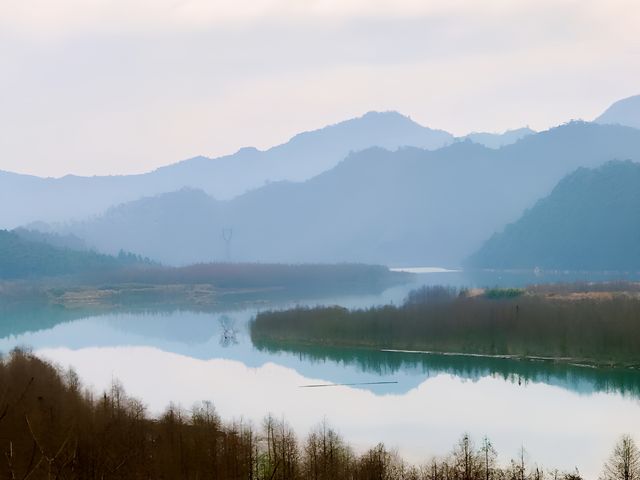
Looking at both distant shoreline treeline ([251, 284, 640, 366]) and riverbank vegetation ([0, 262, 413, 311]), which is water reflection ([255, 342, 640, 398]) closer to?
distant shoreline treeline ([251, 284, 640, 366])

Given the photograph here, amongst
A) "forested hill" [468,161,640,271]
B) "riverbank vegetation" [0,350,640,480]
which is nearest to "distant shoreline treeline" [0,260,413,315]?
"forested hill" [468,161,640,271]

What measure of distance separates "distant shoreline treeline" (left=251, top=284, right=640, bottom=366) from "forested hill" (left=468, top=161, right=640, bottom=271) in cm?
6634

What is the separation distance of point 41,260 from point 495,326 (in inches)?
4548

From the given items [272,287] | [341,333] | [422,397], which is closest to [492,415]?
[422,397]

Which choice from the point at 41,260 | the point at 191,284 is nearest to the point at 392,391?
the point at 191,284

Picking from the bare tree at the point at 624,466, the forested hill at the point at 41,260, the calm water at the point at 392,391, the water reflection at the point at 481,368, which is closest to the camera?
the bare tree at the point at 624,466

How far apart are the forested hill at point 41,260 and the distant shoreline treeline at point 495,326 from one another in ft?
300

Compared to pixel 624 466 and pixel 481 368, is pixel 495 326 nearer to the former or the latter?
pixel 481 368

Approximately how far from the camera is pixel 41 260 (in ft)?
510

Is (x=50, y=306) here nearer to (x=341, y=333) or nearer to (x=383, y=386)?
(x=341, y=333)

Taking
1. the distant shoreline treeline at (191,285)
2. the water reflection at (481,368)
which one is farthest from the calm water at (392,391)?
the distant shoreline treeline at (191,285)

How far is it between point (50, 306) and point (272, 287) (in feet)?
120

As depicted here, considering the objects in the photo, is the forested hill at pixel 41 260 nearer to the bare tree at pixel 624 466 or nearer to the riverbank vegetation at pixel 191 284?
the riverbank vegetation at pixel 191 284

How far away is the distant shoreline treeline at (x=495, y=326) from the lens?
54125mm
